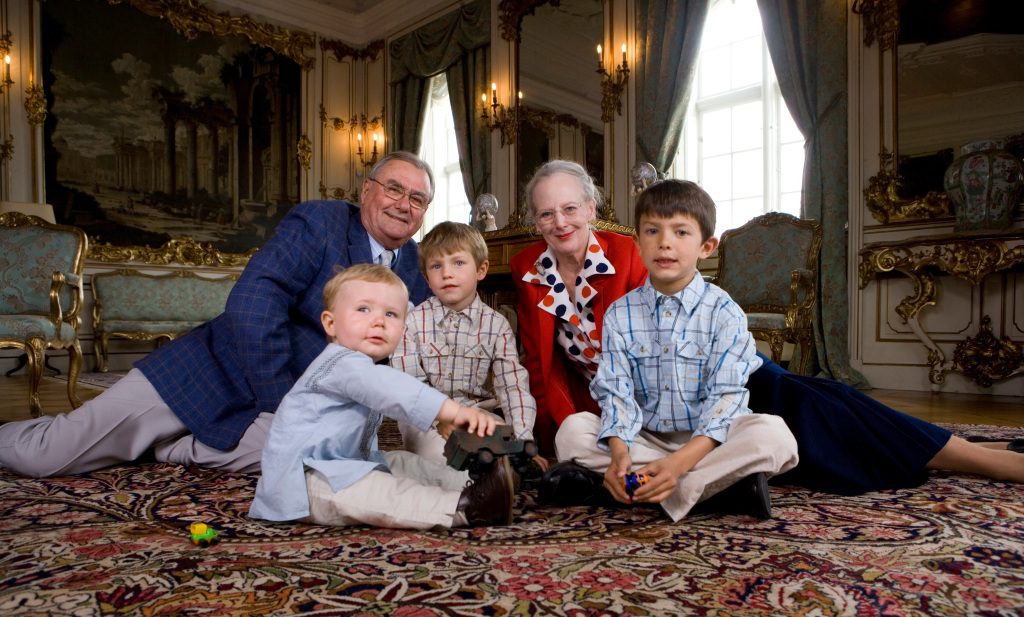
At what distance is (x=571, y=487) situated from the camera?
67.1 inches

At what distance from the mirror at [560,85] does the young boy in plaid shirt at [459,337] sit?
15.1 ft

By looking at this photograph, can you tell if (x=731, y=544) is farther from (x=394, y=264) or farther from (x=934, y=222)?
(x=934, y=222)

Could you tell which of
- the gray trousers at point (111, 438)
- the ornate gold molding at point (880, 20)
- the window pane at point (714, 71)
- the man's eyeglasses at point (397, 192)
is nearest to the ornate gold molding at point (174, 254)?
the window pane at point (714, 71)

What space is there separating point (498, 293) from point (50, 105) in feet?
18.8

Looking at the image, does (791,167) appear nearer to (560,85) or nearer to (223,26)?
(560,85)

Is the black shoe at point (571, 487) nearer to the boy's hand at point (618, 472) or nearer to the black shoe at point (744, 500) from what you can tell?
the boy's hand at point (618, 472)

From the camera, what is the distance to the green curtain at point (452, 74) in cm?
779

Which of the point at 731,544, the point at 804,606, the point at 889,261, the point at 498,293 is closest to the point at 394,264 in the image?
the point at 731,544

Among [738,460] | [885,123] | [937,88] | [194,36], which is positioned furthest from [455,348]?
[194,36]

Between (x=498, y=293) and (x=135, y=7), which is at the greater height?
(x=135, y=7)

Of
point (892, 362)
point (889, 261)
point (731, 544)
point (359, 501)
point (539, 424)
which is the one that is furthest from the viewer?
point (892, 362)

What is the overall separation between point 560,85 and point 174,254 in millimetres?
5022

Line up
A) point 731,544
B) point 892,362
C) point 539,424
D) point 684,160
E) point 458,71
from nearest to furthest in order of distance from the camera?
point 731,544 < point 539,424 < point 892,362 < point 684,160 < point 458,71

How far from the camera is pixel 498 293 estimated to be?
16.6 ft
